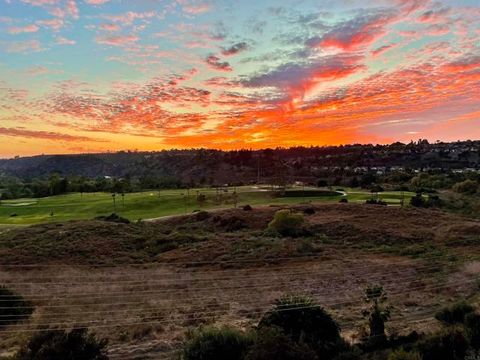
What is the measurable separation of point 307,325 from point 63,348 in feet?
21.6

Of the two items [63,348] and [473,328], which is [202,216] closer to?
[473,328]

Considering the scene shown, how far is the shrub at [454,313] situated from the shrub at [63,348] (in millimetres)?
11069

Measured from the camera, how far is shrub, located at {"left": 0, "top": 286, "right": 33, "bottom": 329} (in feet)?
53.7

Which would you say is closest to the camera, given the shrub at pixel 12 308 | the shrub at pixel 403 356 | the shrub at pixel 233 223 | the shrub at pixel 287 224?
the shrub at pixel 403 356

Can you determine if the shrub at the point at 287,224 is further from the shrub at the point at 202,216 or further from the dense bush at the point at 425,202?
the dense bush at the point at 425,202

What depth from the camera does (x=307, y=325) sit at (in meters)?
12.6

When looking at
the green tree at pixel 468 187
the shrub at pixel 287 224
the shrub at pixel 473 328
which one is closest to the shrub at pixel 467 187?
the green tree at pixel 468 187

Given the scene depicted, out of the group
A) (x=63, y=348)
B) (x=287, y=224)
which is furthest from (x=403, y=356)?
(x=287, y=224)

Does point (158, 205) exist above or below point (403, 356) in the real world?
below

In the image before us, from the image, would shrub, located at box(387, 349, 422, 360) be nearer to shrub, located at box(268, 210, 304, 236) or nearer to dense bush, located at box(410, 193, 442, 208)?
shrub, located at box(268, 210, 304, 236)

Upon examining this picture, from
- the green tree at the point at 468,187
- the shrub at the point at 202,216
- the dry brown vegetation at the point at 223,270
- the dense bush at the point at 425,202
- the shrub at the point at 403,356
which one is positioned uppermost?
the green tree at the point at 468,187

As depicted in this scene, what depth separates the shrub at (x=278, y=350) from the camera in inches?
383

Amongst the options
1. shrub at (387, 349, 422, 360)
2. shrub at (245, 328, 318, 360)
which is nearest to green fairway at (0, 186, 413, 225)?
shrub at (387, 349, 422, 360)

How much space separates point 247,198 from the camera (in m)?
62.1
